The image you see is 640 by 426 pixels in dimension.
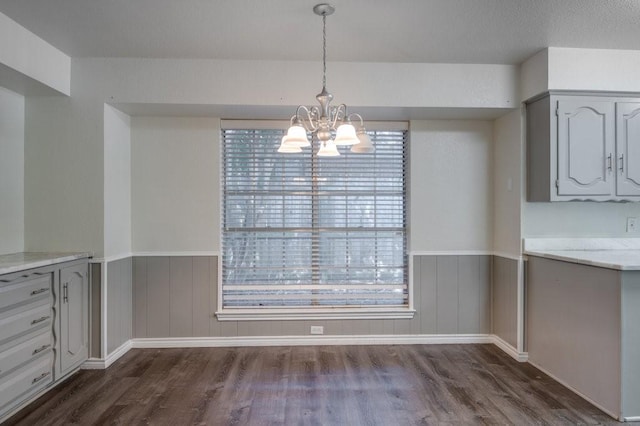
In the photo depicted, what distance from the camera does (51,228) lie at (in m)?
3.13

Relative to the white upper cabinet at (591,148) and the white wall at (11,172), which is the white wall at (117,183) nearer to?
the white wall at (11,172)

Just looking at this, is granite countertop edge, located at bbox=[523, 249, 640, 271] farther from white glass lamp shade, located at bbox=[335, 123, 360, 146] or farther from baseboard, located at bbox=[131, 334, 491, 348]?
white glass lamp shade, located at bbox=[335, 123, 360, 146]

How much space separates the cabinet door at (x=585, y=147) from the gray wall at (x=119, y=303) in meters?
3.79

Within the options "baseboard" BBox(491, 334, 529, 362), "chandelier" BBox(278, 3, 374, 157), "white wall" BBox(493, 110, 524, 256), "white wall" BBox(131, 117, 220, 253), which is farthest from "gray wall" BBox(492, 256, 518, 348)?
"white wall" BBox(131, 117, 220, 253)

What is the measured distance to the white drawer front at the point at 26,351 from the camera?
2279 millimetres

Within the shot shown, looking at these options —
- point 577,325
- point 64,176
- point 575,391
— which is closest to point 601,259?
point 577,325

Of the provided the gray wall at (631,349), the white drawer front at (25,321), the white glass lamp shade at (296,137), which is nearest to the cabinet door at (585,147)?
the gray wall at (631,349)

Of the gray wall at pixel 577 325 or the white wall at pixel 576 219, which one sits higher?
the white wall at pixel 576 219

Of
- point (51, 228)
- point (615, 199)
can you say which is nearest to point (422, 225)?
point (615, 199)

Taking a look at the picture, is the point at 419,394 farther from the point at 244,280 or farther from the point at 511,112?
the point at 511,112

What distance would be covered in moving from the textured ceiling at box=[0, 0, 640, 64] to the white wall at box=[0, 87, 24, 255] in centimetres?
63

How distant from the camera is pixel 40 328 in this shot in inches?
101

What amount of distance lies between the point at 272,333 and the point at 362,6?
2854 millimetres

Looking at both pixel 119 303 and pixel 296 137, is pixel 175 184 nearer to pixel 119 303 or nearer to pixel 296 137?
pixel 119 303
